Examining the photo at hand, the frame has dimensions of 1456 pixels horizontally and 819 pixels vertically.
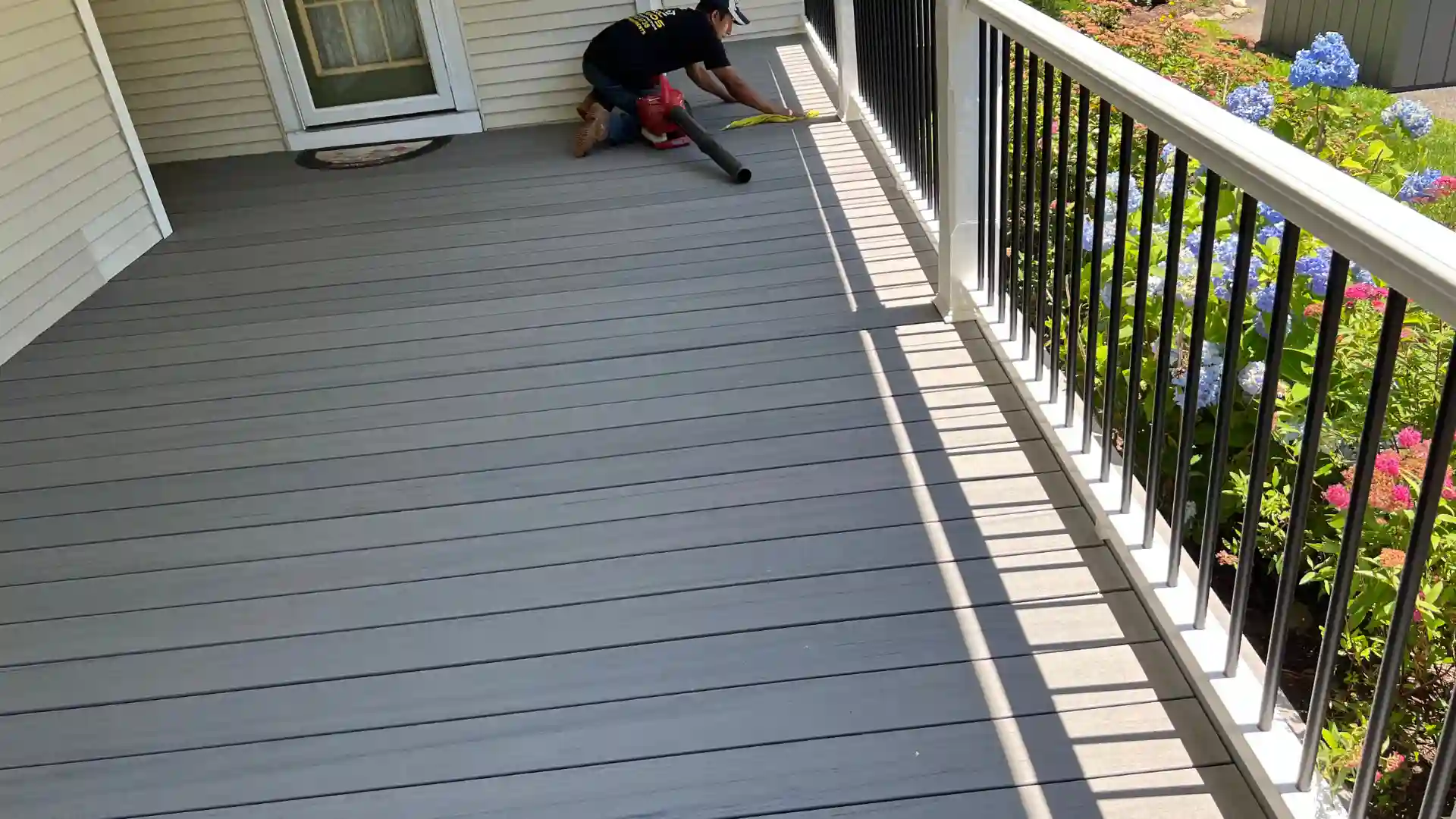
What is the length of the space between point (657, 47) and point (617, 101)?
0.31 m

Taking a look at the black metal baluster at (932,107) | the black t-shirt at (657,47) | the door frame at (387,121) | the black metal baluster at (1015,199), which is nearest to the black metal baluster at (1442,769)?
the black metal baluster at (1015,199)

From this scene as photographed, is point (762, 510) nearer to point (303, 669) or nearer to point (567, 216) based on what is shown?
point (303, 669)

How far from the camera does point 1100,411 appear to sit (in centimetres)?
243

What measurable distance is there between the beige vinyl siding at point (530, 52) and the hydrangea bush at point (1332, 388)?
3.46 metres

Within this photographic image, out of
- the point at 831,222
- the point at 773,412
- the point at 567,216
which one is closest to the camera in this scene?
the point at 773,412

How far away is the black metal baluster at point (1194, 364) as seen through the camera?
4.66ft

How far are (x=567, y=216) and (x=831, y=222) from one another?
3.66 ft

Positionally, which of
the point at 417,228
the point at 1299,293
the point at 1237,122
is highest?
the point at 1237,122

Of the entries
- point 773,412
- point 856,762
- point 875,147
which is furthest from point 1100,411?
point 875,147

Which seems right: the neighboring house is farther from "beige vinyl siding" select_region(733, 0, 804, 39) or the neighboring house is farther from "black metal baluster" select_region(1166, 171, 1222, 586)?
"black metal baluster" select_region(1166, 171, 1222, 586)

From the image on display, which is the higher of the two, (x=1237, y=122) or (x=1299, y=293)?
(x=1237, y=122)

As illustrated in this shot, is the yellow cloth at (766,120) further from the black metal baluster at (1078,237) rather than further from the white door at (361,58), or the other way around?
the black metal baluster at (1078,237)

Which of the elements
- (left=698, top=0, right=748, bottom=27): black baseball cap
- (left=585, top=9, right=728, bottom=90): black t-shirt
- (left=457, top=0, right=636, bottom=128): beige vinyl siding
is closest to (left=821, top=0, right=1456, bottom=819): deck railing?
(left=585, top=9, right=728, bottom=90): black t-shirt

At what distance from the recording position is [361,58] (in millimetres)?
5578
